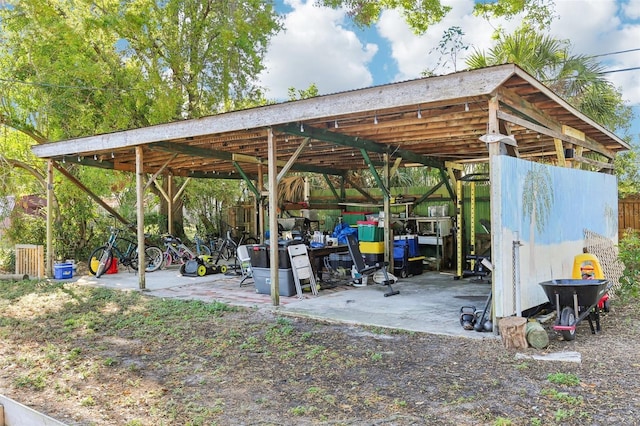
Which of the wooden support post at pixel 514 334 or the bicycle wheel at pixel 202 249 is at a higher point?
the bicycle wheel at pixel 202 249

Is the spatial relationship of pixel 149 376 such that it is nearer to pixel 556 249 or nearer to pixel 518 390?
pixel 518 390

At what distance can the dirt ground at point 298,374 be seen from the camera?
10.2 feet

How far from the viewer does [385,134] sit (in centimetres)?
772

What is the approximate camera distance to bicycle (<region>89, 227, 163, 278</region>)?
9672mm

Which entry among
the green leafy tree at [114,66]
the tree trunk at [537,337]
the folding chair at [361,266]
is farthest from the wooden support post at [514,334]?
the green leafy tree at [114,66]

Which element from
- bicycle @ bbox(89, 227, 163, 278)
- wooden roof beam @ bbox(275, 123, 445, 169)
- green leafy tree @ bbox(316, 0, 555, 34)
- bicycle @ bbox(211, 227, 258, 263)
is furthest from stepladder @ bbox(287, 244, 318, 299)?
green leafy tree @ bbox(316, 0, 555, 34)

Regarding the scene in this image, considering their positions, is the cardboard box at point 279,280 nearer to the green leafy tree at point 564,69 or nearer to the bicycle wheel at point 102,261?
the bicycle wheel at point 102,261

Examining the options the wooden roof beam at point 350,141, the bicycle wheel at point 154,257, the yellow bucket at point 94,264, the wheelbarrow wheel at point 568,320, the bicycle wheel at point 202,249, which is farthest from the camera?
the bicycle wheel at point 202,249

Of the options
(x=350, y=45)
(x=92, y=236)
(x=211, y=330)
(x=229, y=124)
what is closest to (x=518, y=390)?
(x=211, y=330)

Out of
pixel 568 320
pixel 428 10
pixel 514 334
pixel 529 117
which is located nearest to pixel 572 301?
pixel 568 320

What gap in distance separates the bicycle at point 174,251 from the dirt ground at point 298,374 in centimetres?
485

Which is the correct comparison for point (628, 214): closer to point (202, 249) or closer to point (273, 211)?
point (273, 211)

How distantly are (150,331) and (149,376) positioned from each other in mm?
1556

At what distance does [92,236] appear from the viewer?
11578 mm
